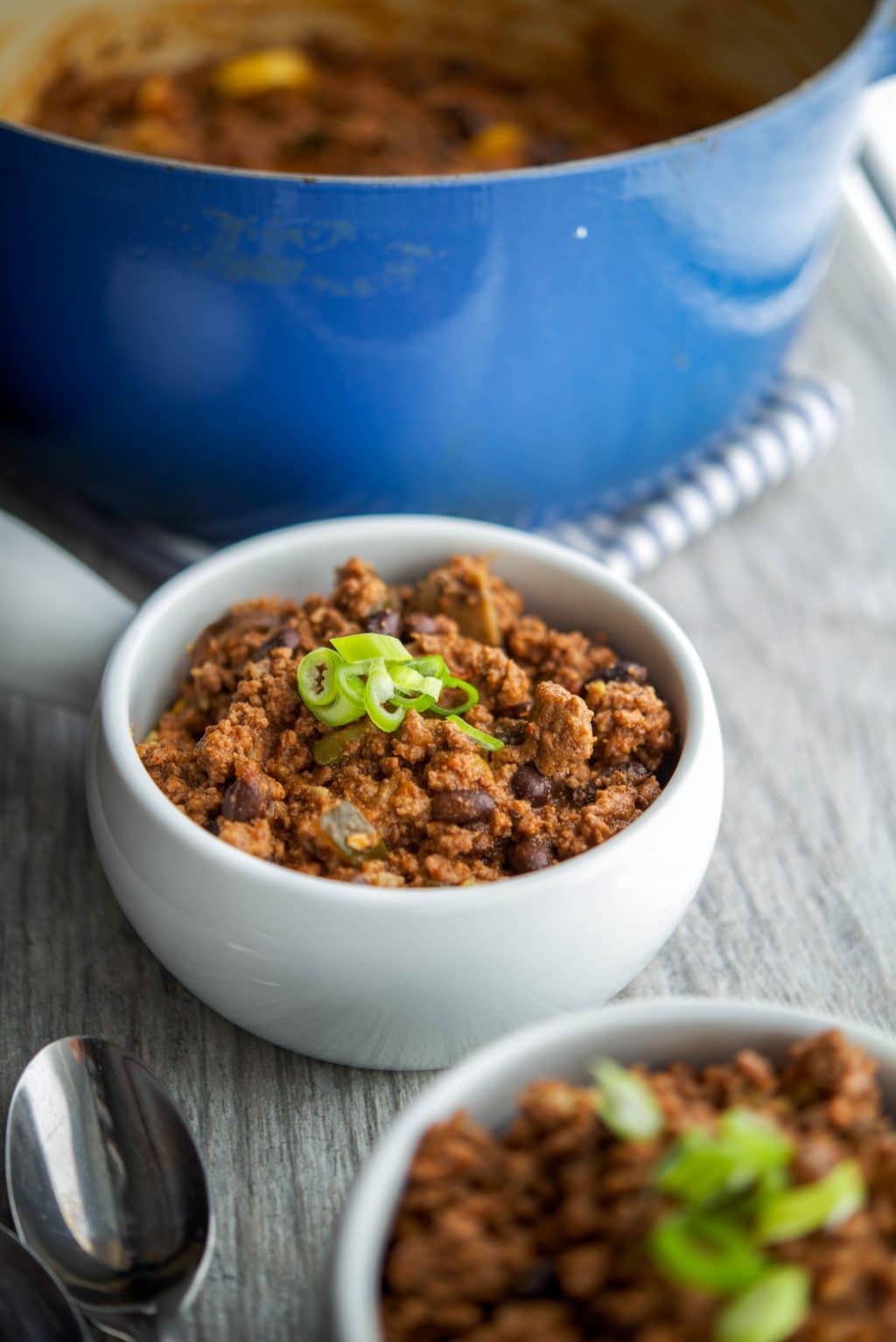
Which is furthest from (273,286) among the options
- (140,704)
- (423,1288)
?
(423,1288)

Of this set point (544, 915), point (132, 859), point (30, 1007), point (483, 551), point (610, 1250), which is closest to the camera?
point (610, 1250)

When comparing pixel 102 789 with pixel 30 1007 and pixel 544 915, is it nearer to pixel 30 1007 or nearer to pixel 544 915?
pixel 30 1007

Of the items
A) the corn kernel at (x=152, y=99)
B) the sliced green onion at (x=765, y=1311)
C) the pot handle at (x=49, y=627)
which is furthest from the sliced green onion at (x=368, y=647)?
the corn kernel at (x=152, y=99)

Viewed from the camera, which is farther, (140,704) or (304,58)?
(304,58)

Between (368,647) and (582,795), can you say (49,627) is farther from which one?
(582,795)

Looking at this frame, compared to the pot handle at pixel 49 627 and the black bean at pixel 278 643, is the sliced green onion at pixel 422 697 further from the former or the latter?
the pot handle at pixel 49 627

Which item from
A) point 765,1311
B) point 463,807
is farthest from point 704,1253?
point 463,807

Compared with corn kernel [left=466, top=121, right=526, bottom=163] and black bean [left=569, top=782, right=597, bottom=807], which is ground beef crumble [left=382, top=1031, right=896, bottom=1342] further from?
corn kernel [left=466, top=121, right=526, bottom=163]
